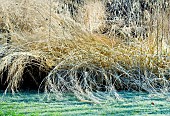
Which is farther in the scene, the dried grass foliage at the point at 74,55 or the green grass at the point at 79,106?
the dried grass foliage at the point at 74,55

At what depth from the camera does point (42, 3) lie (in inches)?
168

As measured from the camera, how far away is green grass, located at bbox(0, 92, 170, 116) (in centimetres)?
308

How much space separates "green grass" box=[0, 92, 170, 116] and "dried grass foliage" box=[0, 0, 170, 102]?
0.16 m

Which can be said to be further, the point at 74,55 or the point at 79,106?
the point at 74,55

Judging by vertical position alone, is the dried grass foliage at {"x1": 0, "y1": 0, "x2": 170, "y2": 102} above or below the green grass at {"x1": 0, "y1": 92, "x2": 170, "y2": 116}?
above

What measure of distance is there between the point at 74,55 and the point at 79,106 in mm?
801

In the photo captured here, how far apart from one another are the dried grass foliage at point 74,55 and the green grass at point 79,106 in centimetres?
16

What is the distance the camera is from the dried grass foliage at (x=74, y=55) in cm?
379

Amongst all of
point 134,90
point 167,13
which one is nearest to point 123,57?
point 134,90

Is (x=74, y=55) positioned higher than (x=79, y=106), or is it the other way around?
(x=74, y=55)

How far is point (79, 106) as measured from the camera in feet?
10.7

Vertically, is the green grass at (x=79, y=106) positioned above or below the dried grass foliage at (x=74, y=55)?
below

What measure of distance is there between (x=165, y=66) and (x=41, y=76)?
1131mm

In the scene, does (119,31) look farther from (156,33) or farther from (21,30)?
(21,30)
